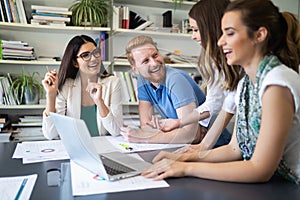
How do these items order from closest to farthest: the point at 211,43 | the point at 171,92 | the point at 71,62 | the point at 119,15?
the point at 171,92 < the point at 211,43 < the point at 71,62 < the point at 119,15

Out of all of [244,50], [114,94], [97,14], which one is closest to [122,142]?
[114,94]

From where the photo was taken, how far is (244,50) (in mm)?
844

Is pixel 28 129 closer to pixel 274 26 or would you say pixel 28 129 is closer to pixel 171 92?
pixel 171 92

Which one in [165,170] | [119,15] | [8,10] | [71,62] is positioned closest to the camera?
[165,170]

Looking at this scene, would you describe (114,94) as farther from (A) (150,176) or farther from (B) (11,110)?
(B) (11,110)

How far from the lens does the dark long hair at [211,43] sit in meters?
1.04

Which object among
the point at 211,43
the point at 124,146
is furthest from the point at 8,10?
the point at 211,43

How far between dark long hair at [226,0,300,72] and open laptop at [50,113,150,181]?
0.49 meters

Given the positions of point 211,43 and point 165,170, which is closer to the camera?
point 165,170

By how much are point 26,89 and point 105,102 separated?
4.85 feet

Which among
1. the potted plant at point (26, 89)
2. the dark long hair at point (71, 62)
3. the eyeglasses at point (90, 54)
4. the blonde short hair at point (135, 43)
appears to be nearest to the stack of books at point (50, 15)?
the potted plant at point (26, 89)

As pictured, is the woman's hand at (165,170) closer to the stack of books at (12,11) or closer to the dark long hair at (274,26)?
the dark long hair at (274,26)

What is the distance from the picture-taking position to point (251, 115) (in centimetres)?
86

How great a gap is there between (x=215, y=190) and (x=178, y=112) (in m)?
0.29
